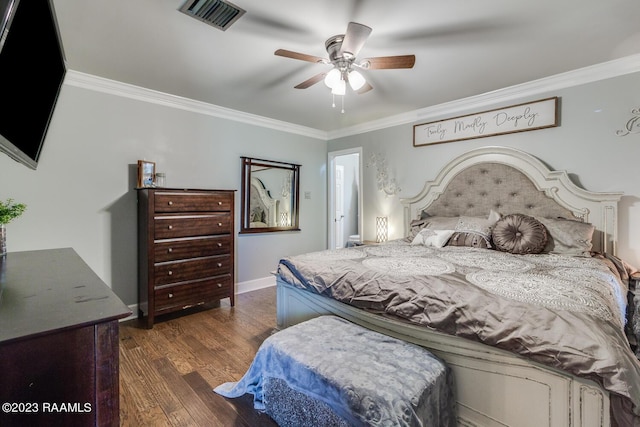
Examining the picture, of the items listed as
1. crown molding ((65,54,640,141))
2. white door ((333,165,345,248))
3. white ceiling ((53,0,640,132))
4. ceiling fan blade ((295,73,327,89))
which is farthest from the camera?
white door ((333,165,345,248))

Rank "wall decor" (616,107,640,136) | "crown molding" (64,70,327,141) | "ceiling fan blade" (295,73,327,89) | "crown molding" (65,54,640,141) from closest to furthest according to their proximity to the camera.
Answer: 1. "ceiling fan blade" (295,73,327,89)
2. "wall decor" (616,107,640,136)
3. "crown molding" (65,54,640,141)
4. "crown molding" (64,70,327,141)

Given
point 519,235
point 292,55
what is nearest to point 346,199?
point 519,235

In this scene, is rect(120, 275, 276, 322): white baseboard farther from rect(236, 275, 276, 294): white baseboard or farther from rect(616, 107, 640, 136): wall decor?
rect(616, 107, 640, 136): wall decor

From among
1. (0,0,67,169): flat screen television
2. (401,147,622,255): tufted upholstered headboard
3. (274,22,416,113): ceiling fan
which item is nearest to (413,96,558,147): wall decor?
(401,147,622,255): tufted upholstered headboard

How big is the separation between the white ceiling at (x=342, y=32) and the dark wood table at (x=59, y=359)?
1.78 metres

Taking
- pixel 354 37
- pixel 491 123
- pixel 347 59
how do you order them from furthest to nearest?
pixel 491 123 < pixel 347 59 < pixel 354 37

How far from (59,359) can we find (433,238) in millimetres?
2744

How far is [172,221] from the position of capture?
9.43 ft

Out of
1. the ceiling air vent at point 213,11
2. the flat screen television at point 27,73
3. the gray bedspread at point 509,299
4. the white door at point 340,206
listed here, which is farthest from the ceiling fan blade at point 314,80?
the white door at point 340,206

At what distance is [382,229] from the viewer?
160 inches

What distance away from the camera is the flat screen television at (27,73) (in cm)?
98

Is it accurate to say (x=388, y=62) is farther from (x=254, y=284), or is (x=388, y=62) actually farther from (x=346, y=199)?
(x=346, y=199)

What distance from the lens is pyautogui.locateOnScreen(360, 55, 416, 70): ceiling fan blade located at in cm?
194

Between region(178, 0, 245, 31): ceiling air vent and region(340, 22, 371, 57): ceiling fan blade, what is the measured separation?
2.17 feet
